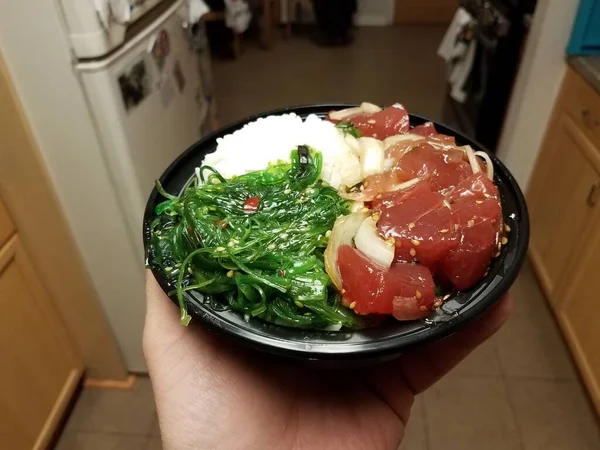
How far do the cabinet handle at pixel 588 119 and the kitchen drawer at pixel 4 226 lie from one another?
6.35 ft

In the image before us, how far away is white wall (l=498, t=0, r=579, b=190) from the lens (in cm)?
180

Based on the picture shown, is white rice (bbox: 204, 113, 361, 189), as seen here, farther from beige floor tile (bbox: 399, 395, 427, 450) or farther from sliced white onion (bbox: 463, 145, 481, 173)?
beige floor tile (bbox: 399, 395, 427, 450)

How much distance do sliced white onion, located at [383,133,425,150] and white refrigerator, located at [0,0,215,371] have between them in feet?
2.49

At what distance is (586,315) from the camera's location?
1795mm

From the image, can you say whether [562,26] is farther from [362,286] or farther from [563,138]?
[362,286]

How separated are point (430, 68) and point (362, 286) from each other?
13.0ft

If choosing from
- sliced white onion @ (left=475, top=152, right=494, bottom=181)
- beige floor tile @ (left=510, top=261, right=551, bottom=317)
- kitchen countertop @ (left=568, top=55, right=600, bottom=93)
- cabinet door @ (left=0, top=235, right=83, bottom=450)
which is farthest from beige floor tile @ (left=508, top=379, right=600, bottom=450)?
cabinet door @ (left=0, top=235, right=83, bottom=450)

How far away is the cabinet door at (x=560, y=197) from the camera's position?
183 centimetres

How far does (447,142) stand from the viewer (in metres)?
0.95

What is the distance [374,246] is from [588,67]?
59.8 inches

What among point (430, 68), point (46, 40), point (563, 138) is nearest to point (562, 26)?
point (563, 138)

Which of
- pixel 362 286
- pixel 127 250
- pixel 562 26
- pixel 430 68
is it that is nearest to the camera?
pixel 362 286

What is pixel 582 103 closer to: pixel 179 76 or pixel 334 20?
pixel 179 76

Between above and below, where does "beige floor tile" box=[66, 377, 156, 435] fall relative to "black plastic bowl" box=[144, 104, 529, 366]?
below
